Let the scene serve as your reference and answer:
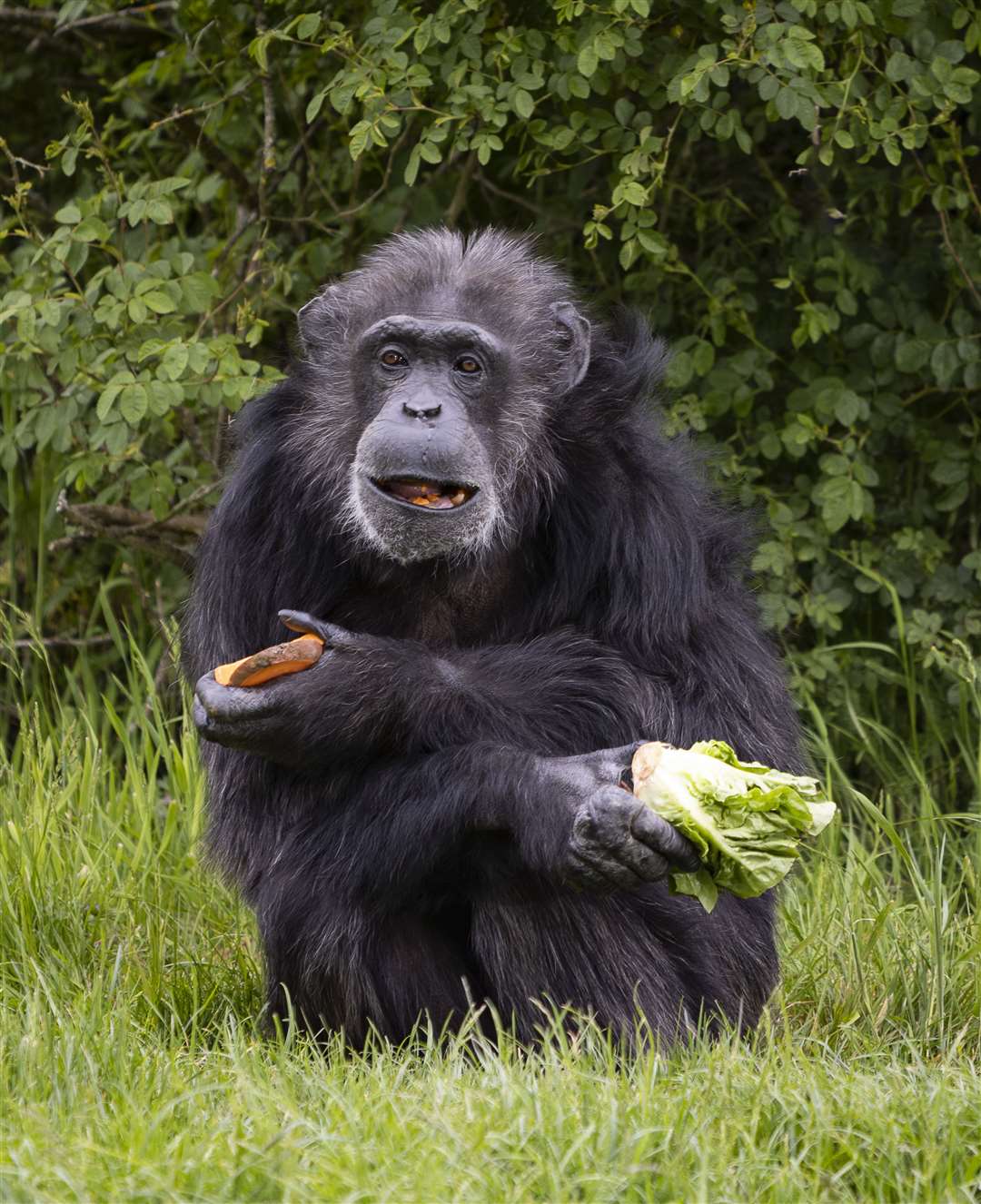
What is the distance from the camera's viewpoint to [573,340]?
15.1ft

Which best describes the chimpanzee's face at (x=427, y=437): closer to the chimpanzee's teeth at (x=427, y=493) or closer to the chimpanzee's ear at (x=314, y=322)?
the chimpanzee's teeth at (x=427, y=493)

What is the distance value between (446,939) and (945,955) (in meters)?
1.35

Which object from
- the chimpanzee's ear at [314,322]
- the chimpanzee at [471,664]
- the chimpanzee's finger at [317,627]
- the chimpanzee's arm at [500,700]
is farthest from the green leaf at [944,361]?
the chimpanzee's finger at [317,627]

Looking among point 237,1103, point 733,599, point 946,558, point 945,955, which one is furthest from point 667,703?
point 946,558

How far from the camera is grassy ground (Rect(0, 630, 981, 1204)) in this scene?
2863mm

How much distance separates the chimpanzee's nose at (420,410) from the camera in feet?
13.7

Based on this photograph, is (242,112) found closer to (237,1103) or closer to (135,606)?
(135,606)

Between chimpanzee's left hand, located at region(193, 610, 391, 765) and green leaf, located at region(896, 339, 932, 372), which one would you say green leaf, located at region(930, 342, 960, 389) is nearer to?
green leaf, located at region(896, 339, 932, 372)

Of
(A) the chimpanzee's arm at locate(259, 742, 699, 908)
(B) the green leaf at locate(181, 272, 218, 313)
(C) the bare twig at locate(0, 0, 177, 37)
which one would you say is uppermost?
(C) the bare twig at locate(0, 0, 177, 37)

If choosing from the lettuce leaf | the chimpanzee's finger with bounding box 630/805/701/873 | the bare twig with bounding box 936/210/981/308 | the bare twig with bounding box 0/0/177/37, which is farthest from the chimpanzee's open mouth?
the bare twig with bounding box 0/0/177/37

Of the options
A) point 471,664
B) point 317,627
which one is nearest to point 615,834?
point 471,664

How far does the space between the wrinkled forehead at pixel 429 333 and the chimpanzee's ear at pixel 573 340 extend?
23cm

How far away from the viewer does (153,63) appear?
22.4ft

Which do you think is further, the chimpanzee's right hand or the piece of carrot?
the piece of carrot
